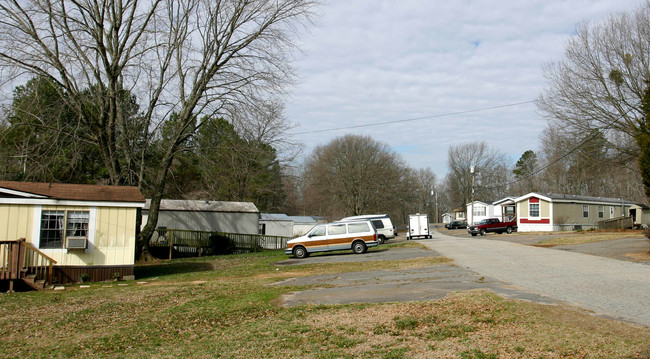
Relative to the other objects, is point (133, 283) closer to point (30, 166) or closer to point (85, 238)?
point (85, 238)

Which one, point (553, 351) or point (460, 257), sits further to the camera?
point (460, 257)

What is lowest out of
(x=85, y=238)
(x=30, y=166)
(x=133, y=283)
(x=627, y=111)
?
(x=133, y=283)

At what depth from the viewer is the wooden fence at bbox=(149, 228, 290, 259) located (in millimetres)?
31516

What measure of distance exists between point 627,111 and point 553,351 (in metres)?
31.4

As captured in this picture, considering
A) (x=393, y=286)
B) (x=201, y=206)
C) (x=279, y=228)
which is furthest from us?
(x=279, y=228)

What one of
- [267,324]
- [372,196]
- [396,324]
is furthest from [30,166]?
[372,196]

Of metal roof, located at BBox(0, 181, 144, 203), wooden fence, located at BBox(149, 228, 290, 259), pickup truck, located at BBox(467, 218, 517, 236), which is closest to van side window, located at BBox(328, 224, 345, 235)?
wooden fence, located at BBox(149, 228, 290, 259)

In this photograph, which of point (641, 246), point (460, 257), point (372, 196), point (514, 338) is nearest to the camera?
point (514, 338)

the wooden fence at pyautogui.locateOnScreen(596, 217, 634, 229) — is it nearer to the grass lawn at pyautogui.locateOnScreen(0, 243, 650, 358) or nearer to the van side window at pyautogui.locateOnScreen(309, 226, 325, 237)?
the van side window at pyautogui.locateOnScreen(309, 226, 325, 237)

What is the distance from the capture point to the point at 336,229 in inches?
1046

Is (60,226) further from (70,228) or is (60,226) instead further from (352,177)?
(352,177)

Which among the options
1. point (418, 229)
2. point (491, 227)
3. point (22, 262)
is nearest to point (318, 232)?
point (22, 262)

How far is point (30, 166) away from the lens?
23.5m

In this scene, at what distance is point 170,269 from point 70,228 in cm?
653
